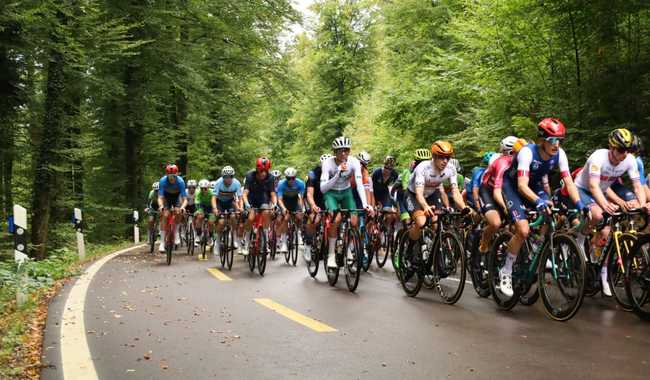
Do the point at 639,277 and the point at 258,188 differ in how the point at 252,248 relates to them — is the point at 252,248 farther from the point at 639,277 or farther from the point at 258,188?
the point at 639,277

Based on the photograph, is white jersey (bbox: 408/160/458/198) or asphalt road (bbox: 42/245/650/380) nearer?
asphalt road (bbox: 42/245/650/380)

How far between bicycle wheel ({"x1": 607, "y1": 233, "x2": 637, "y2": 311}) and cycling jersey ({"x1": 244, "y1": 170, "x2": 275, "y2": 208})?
23.8 feet

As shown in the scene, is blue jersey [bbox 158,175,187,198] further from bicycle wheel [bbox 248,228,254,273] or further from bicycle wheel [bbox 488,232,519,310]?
bicycle wheel [bbox 488,232,519,310]

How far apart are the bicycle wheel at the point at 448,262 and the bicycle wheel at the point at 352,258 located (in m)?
1.17

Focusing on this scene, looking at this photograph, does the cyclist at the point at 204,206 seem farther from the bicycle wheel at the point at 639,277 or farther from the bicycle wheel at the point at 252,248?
the bicycle wheel at the point at 639,277

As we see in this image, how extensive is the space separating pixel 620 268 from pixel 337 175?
4.30 meters

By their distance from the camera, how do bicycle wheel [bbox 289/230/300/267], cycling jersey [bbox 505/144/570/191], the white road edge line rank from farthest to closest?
bicycle wheel [bbox 289/230/300/267] → cycling jersey [bbox 505/144/570/191] → the white road edge line

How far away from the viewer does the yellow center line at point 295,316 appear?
6.33 meters

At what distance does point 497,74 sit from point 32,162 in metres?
12.6

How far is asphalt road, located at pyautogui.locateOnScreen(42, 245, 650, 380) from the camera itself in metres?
4.77

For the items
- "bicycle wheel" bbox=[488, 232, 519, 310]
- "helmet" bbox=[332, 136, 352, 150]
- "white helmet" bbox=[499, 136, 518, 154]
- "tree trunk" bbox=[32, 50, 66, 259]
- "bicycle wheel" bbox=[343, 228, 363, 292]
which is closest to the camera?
"bicycle wheel" bbox=[488, 232, 519, 310]

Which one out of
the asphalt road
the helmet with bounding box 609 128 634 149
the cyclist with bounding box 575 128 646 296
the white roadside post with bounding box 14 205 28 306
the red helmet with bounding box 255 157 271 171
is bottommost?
the asphalt road

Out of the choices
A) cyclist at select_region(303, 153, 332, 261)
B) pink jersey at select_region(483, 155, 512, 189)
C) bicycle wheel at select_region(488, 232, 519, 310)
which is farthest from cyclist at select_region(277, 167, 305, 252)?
bicycle wheel at select_region(488, 232, 519, 310)

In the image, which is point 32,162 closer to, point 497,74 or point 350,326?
point 497,74
